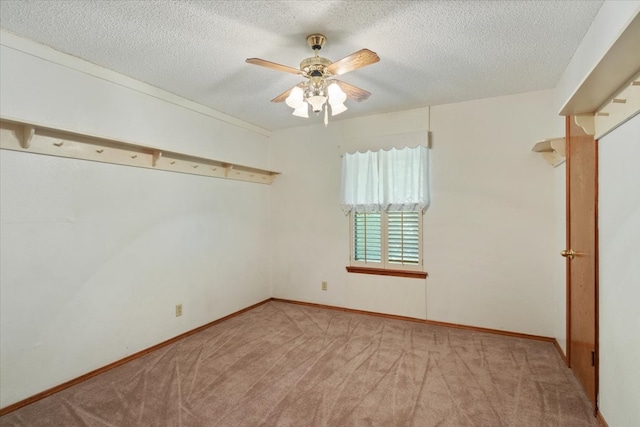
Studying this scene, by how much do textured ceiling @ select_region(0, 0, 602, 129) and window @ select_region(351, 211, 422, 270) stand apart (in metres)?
1.52

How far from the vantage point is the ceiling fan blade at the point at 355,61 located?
5.84 feet

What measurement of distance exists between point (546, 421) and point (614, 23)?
2303mm

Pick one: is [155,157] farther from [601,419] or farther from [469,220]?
[601,419]

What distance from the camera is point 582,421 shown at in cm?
185

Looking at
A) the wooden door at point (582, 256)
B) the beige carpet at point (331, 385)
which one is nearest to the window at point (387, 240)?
the beige carpet at point (331, 385)

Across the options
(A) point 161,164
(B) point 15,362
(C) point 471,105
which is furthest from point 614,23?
(B) point 15,362

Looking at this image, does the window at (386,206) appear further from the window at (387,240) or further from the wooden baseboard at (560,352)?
the wooden baseboard at (560,352)

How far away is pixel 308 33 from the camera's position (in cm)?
205

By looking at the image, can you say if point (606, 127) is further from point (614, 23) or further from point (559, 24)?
point (559, 24)

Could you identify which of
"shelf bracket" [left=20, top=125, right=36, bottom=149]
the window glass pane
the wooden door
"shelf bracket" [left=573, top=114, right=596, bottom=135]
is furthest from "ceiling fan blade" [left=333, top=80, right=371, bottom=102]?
"shelf bracket" [left=20, top=125, right=36, bottom=149]

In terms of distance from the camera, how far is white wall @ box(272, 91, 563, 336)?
3.08m

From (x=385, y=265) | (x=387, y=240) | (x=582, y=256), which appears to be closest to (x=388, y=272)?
(x=385, y=265)

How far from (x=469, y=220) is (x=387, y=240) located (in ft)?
3.14

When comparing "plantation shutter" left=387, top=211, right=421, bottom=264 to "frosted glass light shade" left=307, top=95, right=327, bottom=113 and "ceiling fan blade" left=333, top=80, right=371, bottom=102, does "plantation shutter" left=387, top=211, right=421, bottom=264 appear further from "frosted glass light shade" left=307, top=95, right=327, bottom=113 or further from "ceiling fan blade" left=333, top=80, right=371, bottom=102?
"frosted glass light shade" left=307, top=95, right=327, bottom=113
